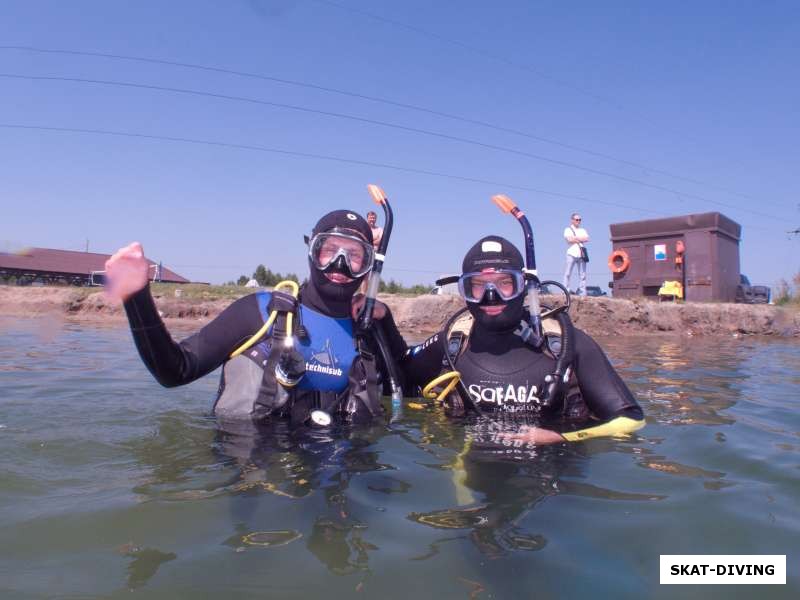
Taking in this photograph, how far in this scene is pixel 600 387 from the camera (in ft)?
10.2

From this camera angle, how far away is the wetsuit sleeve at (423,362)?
3691 millimetres

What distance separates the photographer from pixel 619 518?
6.76 feet

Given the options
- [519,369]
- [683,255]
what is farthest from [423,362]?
[683,255]

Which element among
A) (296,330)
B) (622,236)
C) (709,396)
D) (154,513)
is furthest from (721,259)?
(154,513)

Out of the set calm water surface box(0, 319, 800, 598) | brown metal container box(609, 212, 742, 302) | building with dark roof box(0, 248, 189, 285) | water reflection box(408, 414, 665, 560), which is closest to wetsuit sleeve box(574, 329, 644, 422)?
calm water surface box(0, 319, 800, 598)

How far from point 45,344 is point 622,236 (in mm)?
12055

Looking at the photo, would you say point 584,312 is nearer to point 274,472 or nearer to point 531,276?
point 531,276

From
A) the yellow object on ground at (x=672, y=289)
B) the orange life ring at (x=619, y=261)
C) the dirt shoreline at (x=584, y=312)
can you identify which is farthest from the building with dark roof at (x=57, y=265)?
the yellow object on ground at (x=672, y=289)

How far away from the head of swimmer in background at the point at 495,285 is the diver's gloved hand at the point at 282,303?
97 cm

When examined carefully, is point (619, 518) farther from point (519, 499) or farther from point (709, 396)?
point (709, 396)

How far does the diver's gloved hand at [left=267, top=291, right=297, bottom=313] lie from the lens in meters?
3.05

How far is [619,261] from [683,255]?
4.79 feet

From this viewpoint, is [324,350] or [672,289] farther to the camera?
[672,289]

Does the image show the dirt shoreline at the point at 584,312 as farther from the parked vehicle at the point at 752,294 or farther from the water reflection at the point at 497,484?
the water reflection at the point at 497,484
